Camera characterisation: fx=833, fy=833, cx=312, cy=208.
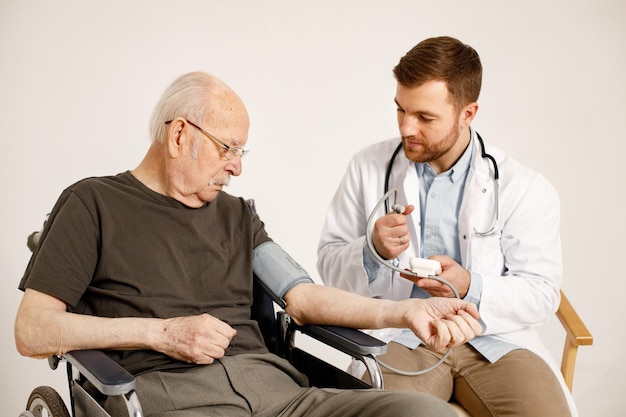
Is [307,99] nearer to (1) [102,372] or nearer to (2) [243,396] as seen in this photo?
(2) [243,396]

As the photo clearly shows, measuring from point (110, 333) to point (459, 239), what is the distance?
1100 millimetres

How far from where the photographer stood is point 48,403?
1.96 metres

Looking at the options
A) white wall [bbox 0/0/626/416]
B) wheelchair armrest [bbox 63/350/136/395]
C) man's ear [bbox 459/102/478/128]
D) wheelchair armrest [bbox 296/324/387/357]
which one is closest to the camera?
wheelchair armrest [bbox 63/350/136/395]

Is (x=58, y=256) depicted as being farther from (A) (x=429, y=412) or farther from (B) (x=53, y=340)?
(A) (x=429, y=412)

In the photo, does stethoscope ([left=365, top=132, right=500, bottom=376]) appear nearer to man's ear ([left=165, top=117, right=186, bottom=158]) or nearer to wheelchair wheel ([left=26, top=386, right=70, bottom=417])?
man's ear ([left=165, top=117, right=186, bottom=158])

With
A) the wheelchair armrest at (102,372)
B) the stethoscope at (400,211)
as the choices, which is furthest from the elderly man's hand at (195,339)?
the stethoscope at (400,211)

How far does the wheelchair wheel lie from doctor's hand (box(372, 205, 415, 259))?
0.91m

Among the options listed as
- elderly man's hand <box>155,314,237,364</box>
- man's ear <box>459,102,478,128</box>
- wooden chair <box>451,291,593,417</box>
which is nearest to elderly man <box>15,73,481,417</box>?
elderly man's hand <box>155,314,237,364</box>

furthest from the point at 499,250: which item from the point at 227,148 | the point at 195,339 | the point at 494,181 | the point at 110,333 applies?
the point at 110,333

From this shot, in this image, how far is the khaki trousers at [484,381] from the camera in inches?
87.0

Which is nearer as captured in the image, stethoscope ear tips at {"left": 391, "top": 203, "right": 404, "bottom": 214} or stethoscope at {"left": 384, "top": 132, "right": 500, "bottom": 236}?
stethoscope ear tips at {"left": 391, "top": 203, "right": 404, "bottom": 214}

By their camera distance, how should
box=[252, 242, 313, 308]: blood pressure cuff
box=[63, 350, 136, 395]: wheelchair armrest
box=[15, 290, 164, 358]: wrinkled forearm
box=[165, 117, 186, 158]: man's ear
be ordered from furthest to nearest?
box=[252, 242, 313, 308]: blood pressure cuff, box=[165, 117, 186, 158]: man's ear, box=[15, 290, 164, 358]: wrinkled forearm, box=[63, 350, 136, 395]: wheelchair armrest

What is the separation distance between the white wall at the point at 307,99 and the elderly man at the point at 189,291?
3.76 ft

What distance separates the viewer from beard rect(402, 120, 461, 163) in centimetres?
242
